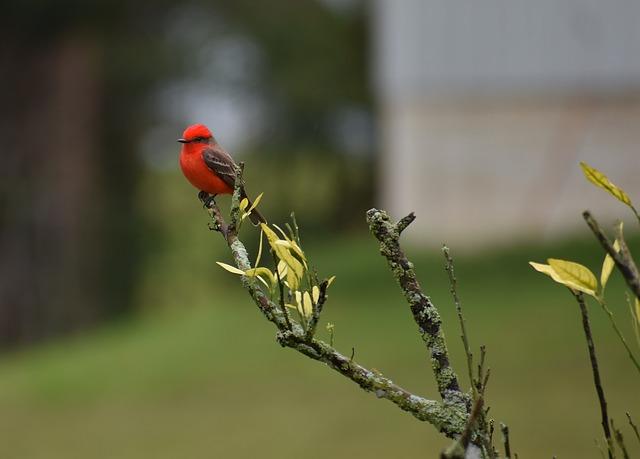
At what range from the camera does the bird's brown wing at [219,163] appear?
268 cm

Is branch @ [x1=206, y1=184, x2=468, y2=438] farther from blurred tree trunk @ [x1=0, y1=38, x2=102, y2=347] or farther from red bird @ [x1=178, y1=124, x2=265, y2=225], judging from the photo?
blurred tree trunk @ [x1=0, y1=38, x2=102, y2=347]

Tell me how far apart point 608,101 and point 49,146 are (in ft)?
24.4

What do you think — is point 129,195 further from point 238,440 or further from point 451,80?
point 238,440

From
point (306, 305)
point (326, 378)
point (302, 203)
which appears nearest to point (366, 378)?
point (306, 305)

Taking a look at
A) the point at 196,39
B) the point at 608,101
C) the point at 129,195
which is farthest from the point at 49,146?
the point at 608,101

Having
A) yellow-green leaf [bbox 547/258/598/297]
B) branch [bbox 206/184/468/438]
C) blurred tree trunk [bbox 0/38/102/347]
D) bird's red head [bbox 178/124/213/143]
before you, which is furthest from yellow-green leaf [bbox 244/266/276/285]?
blurred tree trunk [bbox 0/38/102/347]

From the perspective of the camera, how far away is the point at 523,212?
1241cm

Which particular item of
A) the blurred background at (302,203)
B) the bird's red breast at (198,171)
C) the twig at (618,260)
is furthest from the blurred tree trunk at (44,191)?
the twig at (618,260)

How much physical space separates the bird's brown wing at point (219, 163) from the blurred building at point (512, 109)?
9.63 m

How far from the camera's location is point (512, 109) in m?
12.3

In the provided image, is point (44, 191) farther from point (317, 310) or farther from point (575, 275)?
point (575, 275)

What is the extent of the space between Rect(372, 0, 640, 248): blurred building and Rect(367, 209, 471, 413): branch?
10705mm

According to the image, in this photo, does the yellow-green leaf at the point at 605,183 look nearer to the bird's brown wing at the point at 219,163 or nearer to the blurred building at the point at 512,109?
the bird's brown wing at the point at 219,163

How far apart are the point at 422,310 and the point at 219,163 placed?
1.31 meters
